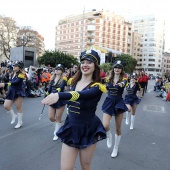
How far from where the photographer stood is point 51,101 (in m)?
1.96

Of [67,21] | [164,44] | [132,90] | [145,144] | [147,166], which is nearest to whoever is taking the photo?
[147,166]

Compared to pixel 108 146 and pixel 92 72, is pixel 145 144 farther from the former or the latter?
pixel 92 72

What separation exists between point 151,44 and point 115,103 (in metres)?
114

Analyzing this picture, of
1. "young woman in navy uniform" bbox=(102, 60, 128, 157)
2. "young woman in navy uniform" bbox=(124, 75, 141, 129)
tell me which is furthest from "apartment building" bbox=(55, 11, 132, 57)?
"young woman in navy uniform" bbox=(102, 60, 128, 157)

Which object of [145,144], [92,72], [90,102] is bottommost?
[145,144]

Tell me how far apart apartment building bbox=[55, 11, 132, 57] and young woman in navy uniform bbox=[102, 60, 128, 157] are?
250ft

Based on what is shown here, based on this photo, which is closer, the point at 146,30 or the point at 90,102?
the point at 90,102

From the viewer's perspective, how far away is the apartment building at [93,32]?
82.9 m

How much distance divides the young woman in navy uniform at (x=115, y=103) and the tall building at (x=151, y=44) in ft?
353

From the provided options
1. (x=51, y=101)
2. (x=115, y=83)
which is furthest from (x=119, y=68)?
(x=51, y=101)

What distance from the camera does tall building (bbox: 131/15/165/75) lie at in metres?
110

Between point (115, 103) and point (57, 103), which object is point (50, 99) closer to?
point (115, 103)

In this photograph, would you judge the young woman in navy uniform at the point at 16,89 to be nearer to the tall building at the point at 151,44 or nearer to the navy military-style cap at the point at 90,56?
the navy military-style cap at the point at 90,56

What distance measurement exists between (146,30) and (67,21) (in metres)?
45.6
